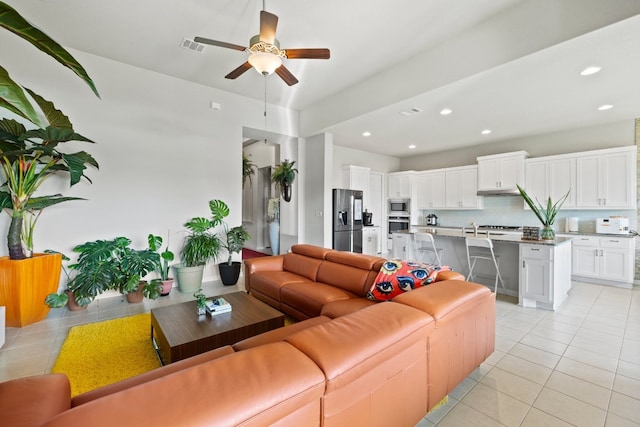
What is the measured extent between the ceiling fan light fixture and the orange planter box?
3.08 m

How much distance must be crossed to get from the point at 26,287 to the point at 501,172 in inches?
305

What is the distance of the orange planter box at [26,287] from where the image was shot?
2779mm

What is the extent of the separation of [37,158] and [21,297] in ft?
4.88

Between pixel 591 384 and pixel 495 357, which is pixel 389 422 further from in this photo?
pixel 591 384

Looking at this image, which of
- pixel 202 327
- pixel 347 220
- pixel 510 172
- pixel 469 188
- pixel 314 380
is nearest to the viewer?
pixel 314 380

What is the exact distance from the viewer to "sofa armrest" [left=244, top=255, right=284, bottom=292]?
139 inches

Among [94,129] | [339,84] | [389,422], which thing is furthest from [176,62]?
[389,422]

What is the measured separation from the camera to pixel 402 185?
24.8 feet

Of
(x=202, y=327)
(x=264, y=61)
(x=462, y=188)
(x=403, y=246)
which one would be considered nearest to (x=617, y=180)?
(x=462, y=188)

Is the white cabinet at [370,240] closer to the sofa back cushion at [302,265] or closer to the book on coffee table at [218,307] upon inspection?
the sofa back cushion at [302,265]

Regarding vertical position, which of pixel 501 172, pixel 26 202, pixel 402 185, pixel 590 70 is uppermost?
pixel 590 70

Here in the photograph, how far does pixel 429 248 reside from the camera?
15.3ft

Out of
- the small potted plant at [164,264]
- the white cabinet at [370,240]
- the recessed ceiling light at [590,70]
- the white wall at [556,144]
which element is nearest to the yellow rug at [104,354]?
the small potted plant at [164,264]

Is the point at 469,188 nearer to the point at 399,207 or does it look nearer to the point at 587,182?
the point at 399,207
